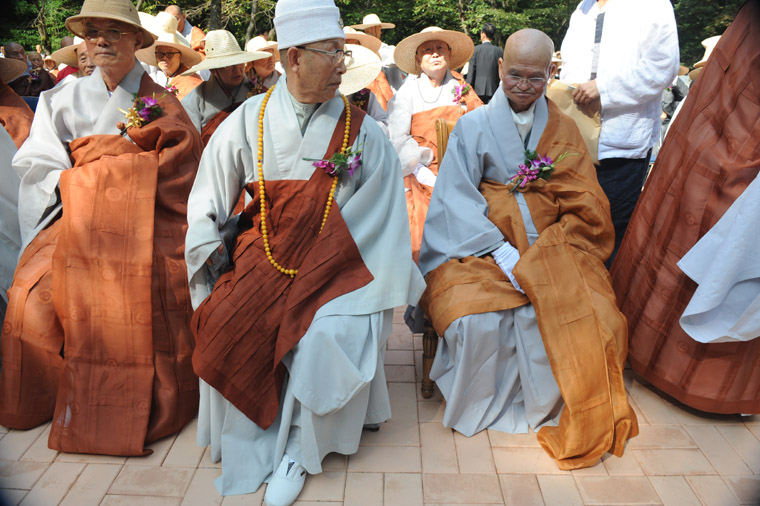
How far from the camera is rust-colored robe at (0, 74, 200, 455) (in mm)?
2811

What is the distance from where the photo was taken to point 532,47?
2.96 m

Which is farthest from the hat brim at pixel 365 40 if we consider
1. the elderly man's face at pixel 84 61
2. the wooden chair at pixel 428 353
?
the wooden chair at pixel 428 353

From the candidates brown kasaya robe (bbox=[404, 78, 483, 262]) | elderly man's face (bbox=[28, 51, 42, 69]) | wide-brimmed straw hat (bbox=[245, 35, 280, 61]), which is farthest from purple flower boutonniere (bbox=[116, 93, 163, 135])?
elderly man's face (bbox=[28, 51, 42, 69])

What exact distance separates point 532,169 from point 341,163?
1.10 m

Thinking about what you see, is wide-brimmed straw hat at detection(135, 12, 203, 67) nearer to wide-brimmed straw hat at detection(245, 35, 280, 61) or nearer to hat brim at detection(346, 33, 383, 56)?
wide-brimmed straw hat at detection(245, 35, 280, 61)

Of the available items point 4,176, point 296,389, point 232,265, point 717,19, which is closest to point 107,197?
point 232,265

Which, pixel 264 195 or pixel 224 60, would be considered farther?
pixel 224 60

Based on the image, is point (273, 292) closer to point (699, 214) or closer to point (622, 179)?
point (699, 214)

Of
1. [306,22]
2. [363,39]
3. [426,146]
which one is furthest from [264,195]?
[363,39]

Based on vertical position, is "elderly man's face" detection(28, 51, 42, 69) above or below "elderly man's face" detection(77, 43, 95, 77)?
below

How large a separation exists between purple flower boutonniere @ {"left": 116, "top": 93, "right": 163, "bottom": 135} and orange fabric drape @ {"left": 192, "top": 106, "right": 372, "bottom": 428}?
2.75ft

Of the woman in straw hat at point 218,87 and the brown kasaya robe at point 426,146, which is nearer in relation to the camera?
the woman in straw hat at point 218,87

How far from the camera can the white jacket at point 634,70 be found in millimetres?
3650

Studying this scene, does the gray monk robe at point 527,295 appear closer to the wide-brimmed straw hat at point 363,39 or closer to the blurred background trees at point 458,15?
the wide-brimmed straw hat at point 363,39
